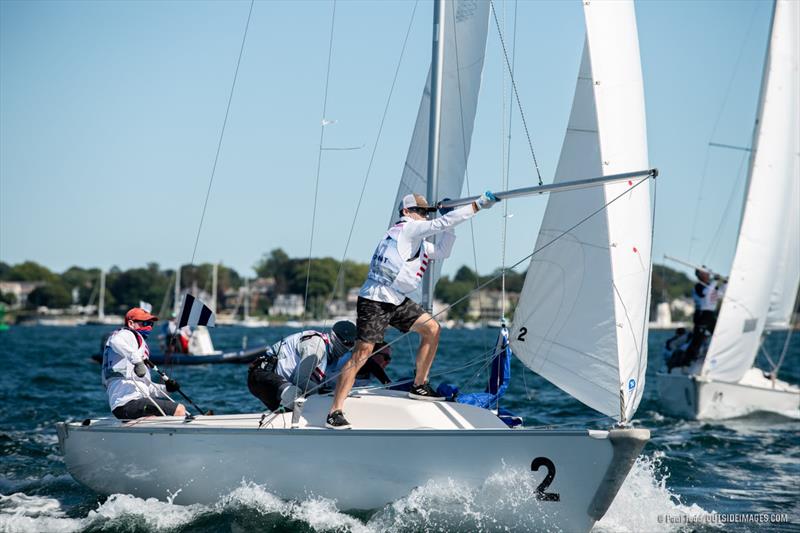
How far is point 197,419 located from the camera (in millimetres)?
7820

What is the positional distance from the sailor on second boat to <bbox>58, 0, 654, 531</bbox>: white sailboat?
299mm

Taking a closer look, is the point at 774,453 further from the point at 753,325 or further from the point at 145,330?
the point at 145,330

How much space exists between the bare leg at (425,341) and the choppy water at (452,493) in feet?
1.68

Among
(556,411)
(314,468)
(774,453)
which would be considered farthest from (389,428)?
(556,411)

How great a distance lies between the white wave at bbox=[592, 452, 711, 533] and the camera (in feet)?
23.4

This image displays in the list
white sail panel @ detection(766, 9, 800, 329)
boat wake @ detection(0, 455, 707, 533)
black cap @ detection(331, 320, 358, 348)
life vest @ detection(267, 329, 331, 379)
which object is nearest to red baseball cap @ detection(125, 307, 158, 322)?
life vest @ detection(267, 329, 331, 379)

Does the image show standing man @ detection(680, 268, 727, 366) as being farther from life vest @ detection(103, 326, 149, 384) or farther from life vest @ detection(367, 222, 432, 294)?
life vest @ detection(103, 326, 149, 384)

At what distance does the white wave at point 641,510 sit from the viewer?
7145mm

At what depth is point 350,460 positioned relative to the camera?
6840 millimetres

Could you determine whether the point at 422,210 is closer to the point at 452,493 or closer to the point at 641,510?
the point at 452,493

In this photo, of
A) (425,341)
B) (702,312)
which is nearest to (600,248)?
(425,341)

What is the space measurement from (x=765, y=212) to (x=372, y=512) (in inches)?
469

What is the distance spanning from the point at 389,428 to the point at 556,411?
26.6 feet

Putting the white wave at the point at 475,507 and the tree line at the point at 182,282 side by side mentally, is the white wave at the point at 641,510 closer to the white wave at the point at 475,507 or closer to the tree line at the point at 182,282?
the white wave at the point at 475,507
